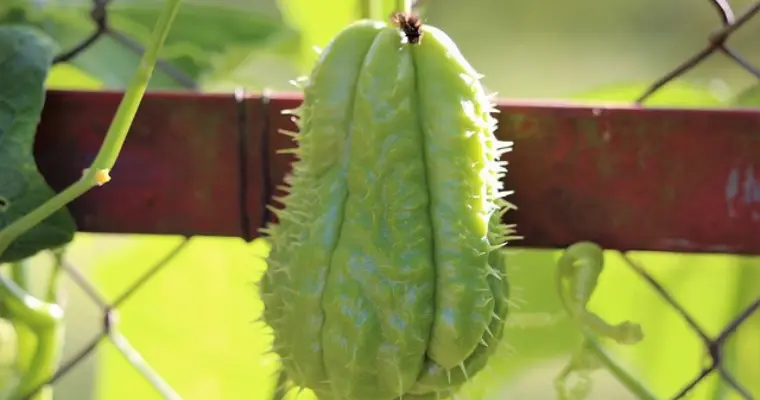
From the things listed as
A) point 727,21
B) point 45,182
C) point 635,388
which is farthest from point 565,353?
point 45,182

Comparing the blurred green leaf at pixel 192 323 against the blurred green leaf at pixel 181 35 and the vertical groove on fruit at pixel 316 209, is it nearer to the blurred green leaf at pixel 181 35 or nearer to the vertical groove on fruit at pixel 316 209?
the blurred green leaf at pixel 181 35

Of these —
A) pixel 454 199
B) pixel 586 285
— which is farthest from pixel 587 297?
pixel 454 199

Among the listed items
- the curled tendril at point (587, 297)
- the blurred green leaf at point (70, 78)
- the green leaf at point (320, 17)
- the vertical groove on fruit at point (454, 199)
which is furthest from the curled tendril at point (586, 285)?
the blurred green leaf at point (70, 78)

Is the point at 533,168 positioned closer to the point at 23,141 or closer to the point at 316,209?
the point at 316,209

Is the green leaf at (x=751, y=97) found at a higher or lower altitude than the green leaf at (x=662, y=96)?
higher

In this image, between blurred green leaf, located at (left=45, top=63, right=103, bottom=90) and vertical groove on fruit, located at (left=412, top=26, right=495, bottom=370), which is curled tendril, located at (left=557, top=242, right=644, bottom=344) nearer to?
vertical groove on fruit, located at (left=412, top=26, right=495, bottom=370)

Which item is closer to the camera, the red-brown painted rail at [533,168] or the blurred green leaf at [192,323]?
the red-brown painted rail at [533,168]

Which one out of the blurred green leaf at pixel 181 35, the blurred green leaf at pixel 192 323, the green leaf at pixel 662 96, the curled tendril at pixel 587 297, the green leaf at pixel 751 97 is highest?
the blurred green leaf at pixel 181 35
